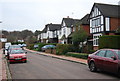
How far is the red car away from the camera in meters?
9.52

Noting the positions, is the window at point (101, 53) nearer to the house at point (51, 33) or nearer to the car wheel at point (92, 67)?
the car wheel at point (92, 67)

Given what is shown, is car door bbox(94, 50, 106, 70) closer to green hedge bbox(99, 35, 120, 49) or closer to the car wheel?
the car wheel

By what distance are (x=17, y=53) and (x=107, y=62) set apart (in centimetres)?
1079

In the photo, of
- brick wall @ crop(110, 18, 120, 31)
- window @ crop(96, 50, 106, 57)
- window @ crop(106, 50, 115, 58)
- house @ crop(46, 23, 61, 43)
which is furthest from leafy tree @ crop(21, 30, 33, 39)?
window @ crop(106, 50, 115, 58)

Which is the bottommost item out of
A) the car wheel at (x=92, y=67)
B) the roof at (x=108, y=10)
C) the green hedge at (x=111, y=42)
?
the car wheel at (x=92, y=67)

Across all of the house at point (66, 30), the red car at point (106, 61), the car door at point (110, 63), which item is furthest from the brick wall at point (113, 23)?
the car door at point (110, 63)

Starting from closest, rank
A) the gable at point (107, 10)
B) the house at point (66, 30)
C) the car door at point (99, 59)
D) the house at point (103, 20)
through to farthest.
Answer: the car door at point (99, 59) → the house at point (103, 20) → the gable at point (107, 10) → the house at point (66, 30)

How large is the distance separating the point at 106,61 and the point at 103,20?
67.1 ft

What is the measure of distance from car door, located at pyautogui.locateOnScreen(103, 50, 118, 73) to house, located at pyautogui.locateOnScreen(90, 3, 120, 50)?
1945 centimetres

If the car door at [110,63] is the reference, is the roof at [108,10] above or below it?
above

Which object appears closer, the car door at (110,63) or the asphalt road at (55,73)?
the car door at (110,63)

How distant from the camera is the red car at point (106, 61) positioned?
9521mm

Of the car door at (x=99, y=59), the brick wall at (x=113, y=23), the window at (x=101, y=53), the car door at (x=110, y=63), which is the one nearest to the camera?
the car door at (x=110, y=63)

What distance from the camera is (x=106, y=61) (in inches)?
402
